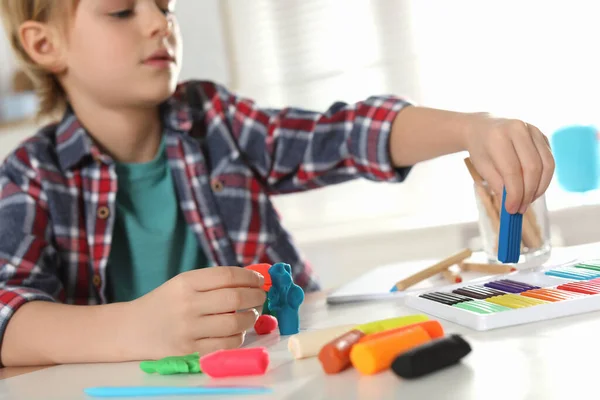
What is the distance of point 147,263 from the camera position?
947 millimetres

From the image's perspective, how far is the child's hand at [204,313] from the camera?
542mm

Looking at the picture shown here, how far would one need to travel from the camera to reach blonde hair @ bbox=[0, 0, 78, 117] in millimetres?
919

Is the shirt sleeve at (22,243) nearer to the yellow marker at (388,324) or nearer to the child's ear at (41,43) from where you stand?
the child's ear at (41,43)

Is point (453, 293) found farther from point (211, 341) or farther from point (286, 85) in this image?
point (286, 85)

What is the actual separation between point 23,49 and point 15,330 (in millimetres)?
501

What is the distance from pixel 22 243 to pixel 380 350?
0.53 metres

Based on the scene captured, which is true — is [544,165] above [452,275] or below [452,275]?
above

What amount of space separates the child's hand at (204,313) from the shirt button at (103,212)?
1.19ft

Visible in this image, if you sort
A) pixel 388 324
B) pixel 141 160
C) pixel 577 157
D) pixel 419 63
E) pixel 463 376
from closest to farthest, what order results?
pixel 463 376 < pixel 388 324 < pixel 141 160 < pixel 577 157 < pixel 419 63

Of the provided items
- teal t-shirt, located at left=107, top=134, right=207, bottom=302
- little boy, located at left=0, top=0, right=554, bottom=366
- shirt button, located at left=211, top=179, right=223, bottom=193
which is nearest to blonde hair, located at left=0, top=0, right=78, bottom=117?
little boy, located at left=0, top=0, right=554, bottom=366

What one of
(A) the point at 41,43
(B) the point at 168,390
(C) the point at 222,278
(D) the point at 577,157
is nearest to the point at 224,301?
(C) the point at 222,278

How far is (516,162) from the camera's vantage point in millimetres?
581

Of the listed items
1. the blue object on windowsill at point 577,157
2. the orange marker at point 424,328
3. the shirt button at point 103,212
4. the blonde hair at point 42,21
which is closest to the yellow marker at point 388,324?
the orange marker at point 424,328

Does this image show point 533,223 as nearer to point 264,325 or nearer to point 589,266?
point 589,266
